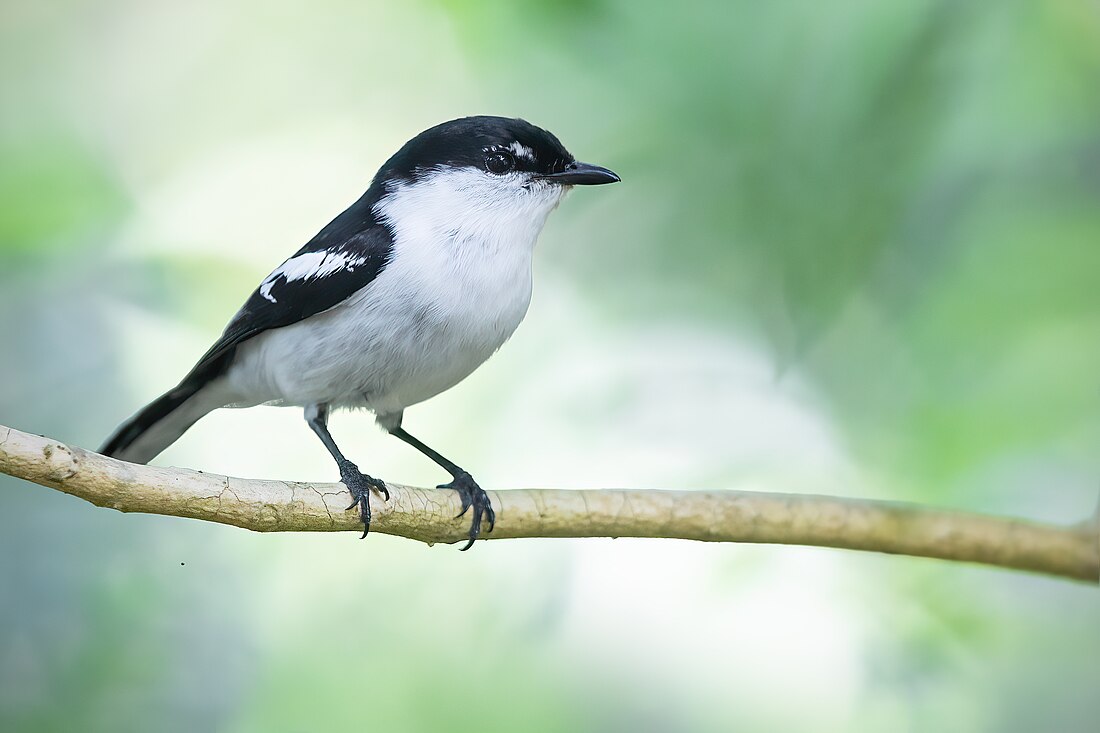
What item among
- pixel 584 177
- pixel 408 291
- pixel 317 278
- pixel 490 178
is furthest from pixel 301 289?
pixel 584 177

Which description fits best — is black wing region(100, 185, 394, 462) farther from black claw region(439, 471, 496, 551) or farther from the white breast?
black claw region(439, 471, 496, 551)

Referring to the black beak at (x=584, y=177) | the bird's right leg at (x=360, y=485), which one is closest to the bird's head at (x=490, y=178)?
the black beak at (x=584, y=177)

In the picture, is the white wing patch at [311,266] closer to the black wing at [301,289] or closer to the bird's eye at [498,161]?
the black wing at [301,289]

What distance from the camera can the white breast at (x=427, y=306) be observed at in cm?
155

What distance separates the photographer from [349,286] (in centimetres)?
158

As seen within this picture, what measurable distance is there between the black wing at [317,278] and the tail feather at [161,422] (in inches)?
1.5

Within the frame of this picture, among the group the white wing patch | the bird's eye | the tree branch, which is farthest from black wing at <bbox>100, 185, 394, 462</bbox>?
the tree branch

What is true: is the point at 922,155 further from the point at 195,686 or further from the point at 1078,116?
the point at 195,686

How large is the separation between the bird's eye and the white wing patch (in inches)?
10.2

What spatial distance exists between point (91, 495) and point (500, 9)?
1.30 metres

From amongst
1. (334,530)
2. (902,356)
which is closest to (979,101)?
(902,356)

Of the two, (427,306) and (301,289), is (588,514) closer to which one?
(427,306)

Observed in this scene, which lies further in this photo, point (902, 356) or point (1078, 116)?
point (902, 356)

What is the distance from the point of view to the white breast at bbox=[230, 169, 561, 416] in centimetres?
155
